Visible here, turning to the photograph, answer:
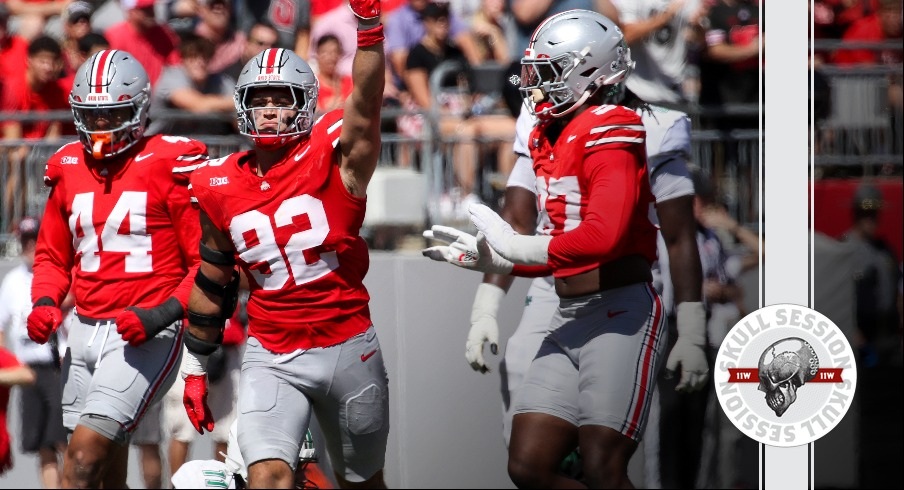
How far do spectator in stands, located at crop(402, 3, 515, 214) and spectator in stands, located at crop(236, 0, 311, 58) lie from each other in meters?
0.63

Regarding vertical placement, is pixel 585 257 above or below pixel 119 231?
below

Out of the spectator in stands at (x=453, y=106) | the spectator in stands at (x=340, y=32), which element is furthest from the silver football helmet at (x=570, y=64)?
the spectator in stands at (x=340, y=32)

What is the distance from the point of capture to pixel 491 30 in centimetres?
841

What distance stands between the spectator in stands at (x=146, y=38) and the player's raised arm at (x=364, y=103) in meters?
3.62

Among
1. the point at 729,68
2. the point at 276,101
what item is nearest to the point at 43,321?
the point at 276,101

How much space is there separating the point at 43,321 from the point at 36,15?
150 inches

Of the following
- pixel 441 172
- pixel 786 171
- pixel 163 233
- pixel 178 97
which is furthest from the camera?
pixel 178 97

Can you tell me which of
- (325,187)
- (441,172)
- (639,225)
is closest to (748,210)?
(441,172)

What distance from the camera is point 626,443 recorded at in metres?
4.86

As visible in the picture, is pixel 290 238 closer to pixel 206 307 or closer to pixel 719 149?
pixel 206 307

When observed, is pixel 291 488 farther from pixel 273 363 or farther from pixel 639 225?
pixel 639 225

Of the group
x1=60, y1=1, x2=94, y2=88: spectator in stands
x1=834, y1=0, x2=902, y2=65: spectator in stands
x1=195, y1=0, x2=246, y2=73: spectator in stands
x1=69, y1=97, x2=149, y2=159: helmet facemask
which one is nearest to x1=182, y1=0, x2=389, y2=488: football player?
x1=69, y1=97, x2=149, y2=159: helmet facemask

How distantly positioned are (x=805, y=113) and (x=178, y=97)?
171 inches

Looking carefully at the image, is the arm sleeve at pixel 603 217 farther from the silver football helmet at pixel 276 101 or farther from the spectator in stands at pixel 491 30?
the spectator in stands at pixel 491 30
